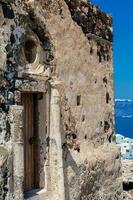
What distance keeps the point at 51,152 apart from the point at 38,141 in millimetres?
291

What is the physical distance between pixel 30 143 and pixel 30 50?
1.52m

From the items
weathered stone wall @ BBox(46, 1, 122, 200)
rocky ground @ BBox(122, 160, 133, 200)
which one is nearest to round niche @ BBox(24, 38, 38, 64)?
weathered stone wall @ BBox(46, 1, 122, 200)

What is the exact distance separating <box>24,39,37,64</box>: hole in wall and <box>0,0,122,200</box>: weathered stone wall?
0.07m

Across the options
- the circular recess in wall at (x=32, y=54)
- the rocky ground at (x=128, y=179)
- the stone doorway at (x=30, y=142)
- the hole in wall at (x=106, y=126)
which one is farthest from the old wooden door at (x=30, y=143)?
the rocky ground at (x=128, y=179)

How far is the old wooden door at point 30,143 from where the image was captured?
7727 mm

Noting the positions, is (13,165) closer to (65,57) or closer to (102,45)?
(65,57)

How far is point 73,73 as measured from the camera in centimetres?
890

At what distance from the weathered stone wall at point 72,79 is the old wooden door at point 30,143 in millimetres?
186

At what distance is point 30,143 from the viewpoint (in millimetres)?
7805

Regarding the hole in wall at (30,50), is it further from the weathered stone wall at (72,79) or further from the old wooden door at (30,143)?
the old wooden door at (30,143)

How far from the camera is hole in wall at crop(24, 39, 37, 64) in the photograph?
25.1 ft

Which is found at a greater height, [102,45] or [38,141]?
[102,45]

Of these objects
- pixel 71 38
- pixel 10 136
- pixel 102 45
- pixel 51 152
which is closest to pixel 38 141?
pixel 51 152

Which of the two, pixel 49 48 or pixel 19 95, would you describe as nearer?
pixel 19 95
